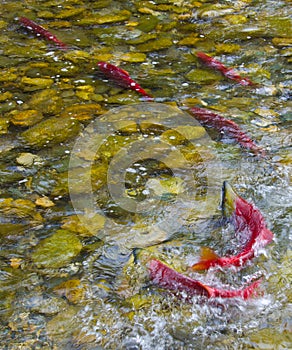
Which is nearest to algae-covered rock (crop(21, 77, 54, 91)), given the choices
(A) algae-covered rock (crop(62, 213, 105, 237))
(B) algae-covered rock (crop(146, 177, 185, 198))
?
(B) algae-covered rock (crop(146, 177, 185, 198))

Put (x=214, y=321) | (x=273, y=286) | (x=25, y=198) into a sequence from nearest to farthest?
(x=214, y=321)
(x=273, y=286)
(x=25, y=198)

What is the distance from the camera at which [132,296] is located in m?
2.99

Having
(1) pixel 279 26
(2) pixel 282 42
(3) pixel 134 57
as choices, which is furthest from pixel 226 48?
(3) pixel 134 57

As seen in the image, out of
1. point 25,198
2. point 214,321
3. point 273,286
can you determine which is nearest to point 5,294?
point 25,198

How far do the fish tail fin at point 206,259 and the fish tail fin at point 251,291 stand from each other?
284 mm

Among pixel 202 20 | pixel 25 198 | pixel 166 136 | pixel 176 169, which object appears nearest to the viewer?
pixel 25 198

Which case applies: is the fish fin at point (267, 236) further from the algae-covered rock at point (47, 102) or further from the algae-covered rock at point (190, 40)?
the algae-covered rock at point (190, 40)

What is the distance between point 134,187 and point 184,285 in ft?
4.02

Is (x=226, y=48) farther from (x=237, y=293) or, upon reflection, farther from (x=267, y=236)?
(x=237, y=293)

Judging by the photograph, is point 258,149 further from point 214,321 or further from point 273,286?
point 214,321

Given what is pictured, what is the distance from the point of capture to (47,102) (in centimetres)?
505

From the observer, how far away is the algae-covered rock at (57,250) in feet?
10.6

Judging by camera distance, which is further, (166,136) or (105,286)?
(166,136)

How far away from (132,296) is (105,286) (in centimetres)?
19
